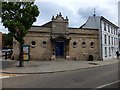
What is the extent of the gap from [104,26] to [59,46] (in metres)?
10.6

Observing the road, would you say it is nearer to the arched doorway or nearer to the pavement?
the pavement

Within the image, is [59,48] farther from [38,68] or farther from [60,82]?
[60,82]

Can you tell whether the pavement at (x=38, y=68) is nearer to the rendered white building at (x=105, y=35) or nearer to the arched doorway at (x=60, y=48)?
the arched doorway at (x=60, y=48)

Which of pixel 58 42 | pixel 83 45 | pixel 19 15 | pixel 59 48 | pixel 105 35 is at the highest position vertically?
pixel 19 15

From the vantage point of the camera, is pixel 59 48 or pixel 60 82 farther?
pixel 59 48

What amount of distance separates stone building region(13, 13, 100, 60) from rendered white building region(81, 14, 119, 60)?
2.35 m

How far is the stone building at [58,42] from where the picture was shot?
30.5 m

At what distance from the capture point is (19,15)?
21.0 metres

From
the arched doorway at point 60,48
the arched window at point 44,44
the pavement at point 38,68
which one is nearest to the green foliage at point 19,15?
the pavement at point 38,68

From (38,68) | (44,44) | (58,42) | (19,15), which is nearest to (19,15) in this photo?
(19,15)

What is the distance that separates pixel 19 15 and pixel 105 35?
20757 mm

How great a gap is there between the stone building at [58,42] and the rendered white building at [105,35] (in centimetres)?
235

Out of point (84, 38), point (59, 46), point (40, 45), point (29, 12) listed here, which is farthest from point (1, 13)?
point (84, 38)

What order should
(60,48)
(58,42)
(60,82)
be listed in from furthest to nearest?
(60,48) → (58,42) → (60,82)
